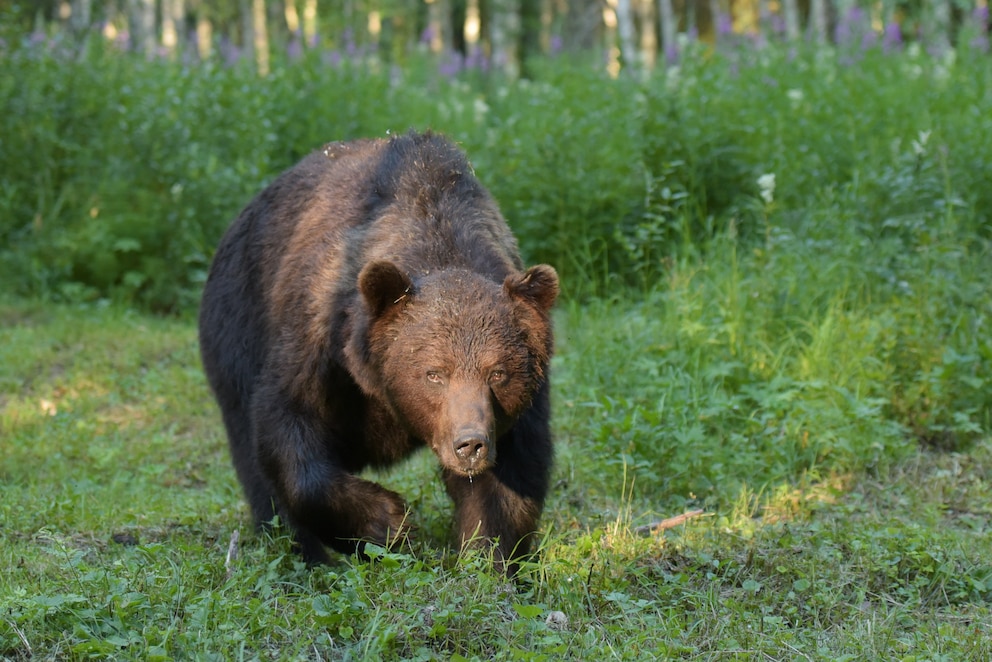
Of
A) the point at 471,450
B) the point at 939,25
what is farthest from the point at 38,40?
the point at 939,25

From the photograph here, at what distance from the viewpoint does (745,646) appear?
4164mm

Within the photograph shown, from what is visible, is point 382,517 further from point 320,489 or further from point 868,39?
point 868,39

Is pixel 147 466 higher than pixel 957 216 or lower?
lower

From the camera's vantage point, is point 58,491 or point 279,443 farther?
point 58,491

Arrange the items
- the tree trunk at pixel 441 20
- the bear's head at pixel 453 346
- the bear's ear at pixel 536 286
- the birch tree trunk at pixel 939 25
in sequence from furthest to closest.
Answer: the tree trunk at pixel 441 20 → the birch tree trunk at pixel 939 25 → the bear's ear at pixel 536 286 → the bear's head at pixel 453 346

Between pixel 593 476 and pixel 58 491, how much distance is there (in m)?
2.99

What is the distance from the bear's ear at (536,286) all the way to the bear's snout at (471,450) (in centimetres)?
65

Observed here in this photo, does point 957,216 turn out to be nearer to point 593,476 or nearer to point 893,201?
point 893,201

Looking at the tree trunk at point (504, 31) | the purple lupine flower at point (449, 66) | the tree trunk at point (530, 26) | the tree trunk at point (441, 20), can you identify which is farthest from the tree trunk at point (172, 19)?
the tree trunk at point (530, 26)

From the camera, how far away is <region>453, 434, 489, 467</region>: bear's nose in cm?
431

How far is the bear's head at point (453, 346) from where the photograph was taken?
Result: 451 centimetres

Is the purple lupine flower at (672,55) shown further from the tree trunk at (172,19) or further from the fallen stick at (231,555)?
the tree trunk at (172,19)

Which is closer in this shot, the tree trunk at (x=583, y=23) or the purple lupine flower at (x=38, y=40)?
the purple lupine flower at (x=38, y=40)

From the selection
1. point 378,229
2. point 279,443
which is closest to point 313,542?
point 279,443
